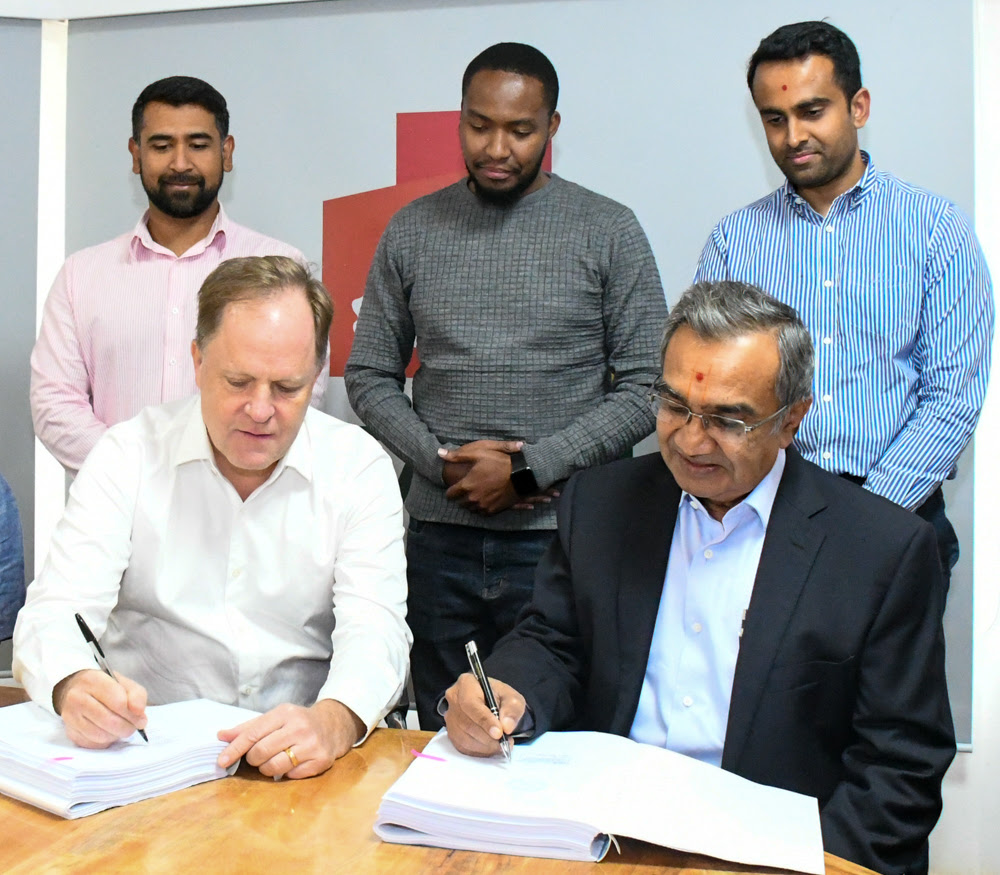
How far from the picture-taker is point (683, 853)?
144cm

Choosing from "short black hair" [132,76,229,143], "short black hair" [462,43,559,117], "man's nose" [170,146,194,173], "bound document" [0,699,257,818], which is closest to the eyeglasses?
"bound document" [0,699,257,818]

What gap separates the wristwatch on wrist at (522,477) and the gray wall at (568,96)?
41.9 inches

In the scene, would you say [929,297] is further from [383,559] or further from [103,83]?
[103,83]

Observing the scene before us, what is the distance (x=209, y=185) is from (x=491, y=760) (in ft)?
8.16

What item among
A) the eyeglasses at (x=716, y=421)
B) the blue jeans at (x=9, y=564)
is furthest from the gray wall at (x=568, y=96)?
the eyeglasses at (x=716, y=421)

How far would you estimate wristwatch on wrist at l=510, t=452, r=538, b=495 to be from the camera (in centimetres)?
283

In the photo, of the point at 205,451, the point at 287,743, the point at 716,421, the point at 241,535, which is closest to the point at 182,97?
the point at 205,451

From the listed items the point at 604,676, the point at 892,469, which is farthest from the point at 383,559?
the point at 892,469

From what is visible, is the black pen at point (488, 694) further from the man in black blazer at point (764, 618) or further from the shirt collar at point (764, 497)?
the shirt collar at point (764, 497)

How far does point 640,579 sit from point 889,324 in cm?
103

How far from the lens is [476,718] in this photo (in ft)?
5.47

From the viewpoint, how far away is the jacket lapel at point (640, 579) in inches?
78.0

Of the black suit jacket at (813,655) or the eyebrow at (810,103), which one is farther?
the eyebrow at (810,103)

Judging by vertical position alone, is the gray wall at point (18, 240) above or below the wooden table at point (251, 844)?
above
